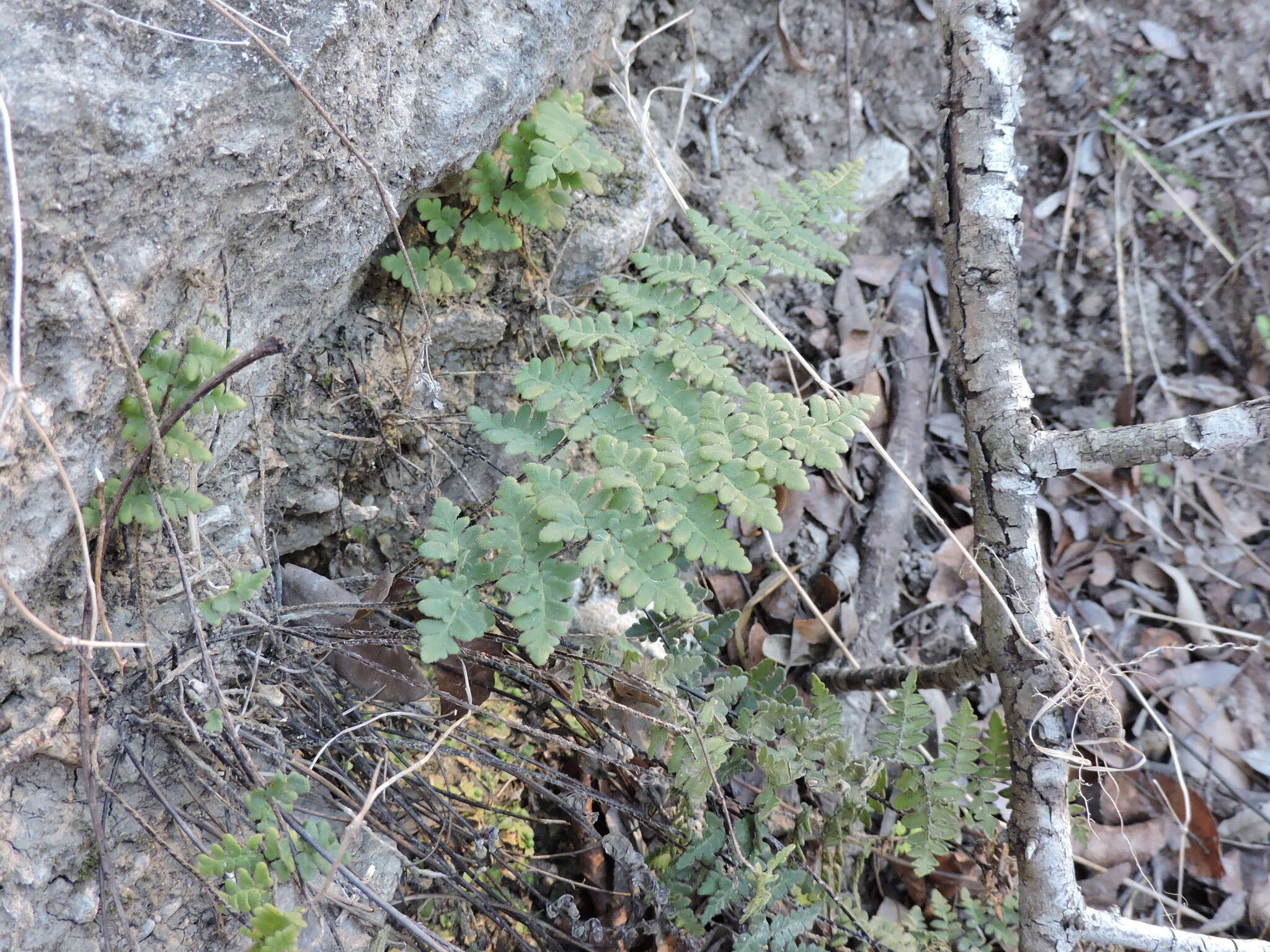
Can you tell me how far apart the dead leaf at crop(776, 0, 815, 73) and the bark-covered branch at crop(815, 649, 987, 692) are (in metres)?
2.48

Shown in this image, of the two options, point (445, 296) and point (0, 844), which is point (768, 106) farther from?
point (0, 844)

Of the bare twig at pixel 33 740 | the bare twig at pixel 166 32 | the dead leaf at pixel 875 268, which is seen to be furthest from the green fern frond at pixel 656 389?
the dead leaf at pixel 875 268

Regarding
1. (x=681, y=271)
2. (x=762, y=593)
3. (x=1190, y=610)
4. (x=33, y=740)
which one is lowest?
(x=1190, y=610)

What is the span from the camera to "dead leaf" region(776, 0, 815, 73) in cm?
336

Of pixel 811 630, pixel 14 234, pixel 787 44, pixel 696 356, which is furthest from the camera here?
pixel 787 44

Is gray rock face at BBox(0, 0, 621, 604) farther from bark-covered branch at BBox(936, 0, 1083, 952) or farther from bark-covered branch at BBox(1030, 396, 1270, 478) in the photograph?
bark-covered branch at BBox(1030, 396, 1270, 478)

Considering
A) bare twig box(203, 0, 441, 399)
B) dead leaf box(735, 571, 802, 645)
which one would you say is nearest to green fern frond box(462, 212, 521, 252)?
bare twig box(203, 0, 441, 399)

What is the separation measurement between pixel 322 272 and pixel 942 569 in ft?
8.32

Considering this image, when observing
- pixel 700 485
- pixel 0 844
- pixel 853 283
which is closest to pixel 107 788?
pixel 0 844

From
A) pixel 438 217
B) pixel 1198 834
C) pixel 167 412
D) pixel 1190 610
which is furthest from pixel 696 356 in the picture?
pixel 1198 834

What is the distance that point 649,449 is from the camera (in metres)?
1.97

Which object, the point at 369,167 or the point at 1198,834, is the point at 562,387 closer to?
the point at 369,167

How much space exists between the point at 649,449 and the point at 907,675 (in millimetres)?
1093

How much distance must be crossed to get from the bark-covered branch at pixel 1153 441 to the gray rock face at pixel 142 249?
73.4 inches
